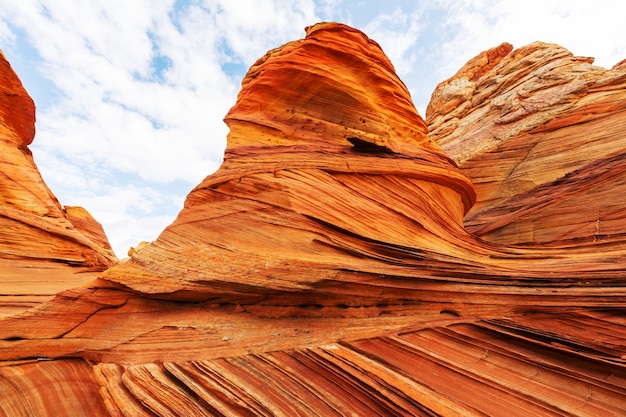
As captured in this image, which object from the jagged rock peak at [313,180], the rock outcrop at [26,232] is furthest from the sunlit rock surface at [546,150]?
the rock outcrop at [26,232]

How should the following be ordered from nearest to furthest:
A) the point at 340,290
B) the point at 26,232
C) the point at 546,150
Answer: the point at 340,290 → the point at 546,150 → the point at 26,232

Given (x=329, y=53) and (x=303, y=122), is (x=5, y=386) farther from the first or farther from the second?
(x=329, y=53)

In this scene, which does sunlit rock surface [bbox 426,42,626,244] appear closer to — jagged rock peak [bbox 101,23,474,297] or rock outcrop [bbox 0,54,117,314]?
jagged rock peak [bbox 101,23,474,297]

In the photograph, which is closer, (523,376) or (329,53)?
(523,376)

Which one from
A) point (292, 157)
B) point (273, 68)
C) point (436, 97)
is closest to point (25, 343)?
point (292, 157)

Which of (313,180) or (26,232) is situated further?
(26,232)

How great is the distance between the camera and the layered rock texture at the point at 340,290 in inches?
171

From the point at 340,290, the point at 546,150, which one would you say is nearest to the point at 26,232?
the point at 340,290

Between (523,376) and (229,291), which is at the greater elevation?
(229,291)

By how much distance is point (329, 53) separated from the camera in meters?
10.2

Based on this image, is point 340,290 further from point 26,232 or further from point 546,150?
point 26,232

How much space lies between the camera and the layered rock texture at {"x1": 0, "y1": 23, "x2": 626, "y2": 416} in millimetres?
4344

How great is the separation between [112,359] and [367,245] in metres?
5.11

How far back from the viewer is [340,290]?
5.86 metres
